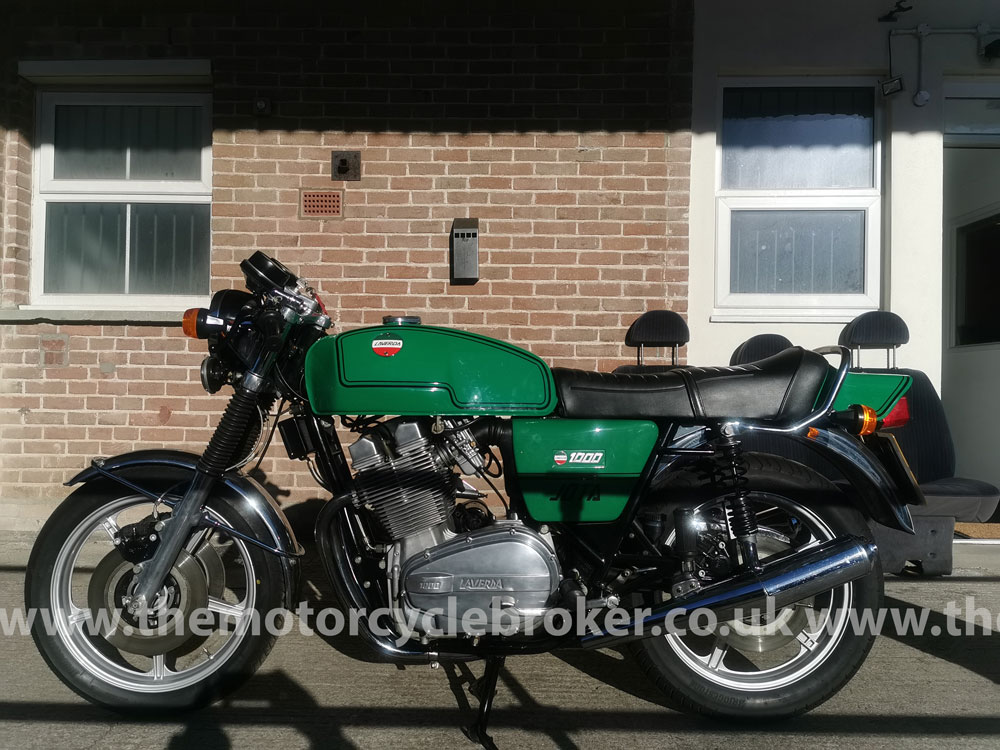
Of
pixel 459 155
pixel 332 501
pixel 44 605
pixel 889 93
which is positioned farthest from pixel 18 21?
pixel 889 93

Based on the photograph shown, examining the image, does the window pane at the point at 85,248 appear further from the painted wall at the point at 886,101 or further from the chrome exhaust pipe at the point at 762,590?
the chrome exhaust pipe at the point at 762,590

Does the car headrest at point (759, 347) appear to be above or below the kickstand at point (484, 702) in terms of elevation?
above

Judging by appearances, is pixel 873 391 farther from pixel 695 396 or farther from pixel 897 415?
pixel 695 396

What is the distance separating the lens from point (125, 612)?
247 cm

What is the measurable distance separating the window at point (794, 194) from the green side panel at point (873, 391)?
2372 millimetres

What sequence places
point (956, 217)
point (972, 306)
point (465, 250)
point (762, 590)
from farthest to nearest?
1. point (956, 217)
2. point (972, 306)
3. point (465, 250)
4. point (762, 590)

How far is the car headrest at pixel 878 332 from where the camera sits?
419 cm

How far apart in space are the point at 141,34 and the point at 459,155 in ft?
6.75

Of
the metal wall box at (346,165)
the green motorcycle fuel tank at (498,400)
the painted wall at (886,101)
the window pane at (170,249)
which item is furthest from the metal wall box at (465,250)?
the green motorcycle fuel tank at (498,400)

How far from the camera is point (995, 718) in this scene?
2510mm

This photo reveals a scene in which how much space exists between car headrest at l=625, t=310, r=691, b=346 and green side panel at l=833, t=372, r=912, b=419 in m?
1.91

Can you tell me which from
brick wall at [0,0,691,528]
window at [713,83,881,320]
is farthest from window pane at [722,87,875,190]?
brick wall at [0,0,691,528]

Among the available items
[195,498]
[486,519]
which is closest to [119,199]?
[195,498]

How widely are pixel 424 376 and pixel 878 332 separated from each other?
295cm
